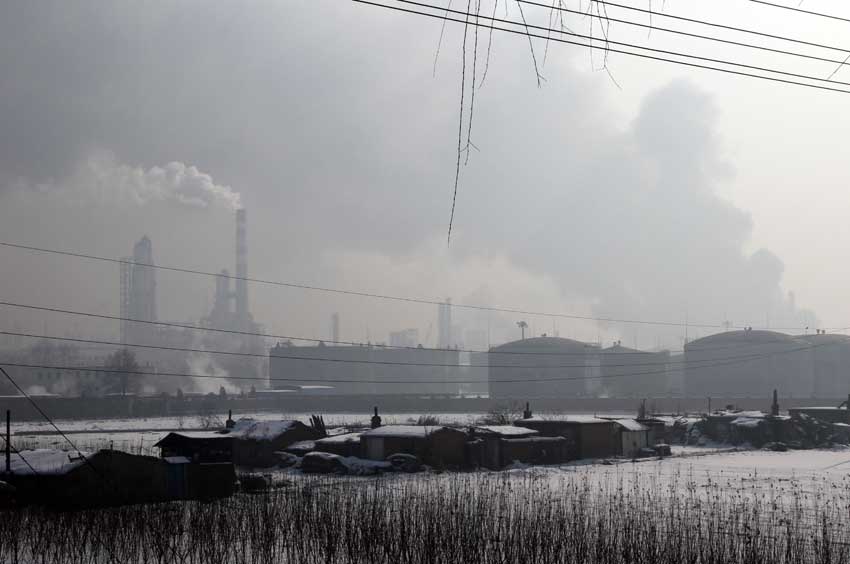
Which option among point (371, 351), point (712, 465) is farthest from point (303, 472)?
point (371, 351)

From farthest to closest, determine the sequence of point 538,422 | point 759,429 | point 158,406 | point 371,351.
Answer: point 371,351 → point 158,406 → point 759,429 → point 538,422

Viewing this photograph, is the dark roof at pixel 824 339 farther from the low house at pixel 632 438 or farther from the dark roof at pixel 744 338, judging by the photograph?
the low house at pixel 632 438

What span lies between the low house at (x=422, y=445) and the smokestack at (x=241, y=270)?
132 meters

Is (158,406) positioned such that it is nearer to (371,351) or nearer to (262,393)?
(262,393)

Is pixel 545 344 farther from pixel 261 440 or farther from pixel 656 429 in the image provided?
pixel 261 440

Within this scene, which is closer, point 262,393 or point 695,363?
point 695,363

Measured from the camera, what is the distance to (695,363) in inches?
4508

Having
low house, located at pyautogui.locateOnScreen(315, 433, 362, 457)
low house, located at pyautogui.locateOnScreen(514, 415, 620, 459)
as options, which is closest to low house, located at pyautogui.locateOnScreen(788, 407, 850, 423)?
low house, located at pyautogui.locateOnScreen(514, 415, 620, 459)

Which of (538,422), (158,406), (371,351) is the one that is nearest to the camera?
(538,422)

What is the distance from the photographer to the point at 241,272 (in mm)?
175375

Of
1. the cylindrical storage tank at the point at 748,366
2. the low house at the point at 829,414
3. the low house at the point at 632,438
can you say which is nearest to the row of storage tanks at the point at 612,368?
the cylindrical storage tank at the point at 748,366

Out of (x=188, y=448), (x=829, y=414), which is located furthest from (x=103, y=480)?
(x=829, y=414)

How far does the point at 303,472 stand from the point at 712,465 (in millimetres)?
19053

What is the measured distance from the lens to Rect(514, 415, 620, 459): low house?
46.9m
